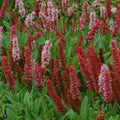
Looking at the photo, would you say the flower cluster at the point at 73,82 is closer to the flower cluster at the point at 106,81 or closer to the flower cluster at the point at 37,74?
the flower cluster at the point at 106,81

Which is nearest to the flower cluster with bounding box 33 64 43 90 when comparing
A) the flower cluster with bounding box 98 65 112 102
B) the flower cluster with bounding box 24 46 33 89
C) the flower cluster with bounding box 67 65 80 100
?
the flower cluster with bounding box 24 46 33 89

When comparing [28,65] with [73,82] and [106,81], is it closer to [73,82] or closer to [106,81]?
[73,82]

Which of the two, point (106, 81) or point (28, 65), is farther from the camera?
point (28, 65)

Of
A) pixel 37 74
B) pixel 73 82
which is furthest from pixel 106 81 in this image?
pixel 37 74

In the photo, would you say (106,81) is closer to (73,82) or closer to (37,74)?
(73,82)

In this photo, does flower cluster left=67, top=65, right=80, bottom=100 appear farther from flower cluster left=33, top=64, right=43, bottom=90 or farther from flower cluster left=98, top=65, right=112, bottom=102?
flower cluster left=33, top=64, right=43, bottom=90

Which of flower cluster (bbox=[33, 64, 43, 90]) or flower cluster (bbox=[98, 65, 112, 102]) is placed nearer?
flower cluster (bbox=[98, 65, 112, 102])

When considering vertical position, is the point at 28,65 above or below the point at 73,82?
above

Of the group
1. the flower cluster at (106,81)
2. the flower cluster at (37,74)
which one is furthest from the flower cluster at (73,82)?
the flower cluster at (37,74)

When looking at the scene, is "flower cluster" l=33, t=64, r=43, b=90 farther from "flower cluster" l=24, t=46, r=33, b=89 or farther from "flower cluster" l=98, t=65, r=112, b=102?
"flower cluster" l=98, t=65, r=112, b=102

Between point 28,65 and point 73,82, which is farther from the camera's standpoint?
point 28,65

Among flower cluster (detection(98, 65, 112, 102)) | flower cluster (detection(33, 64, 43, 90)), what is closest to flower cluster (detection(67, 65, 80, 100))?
flower cluster (detection(98, 65, 112, 102))

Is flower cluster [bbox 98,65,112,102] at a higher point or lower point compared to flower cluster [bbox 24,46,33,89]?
lower

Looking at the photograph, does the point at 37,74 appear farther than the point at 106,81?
Yes
